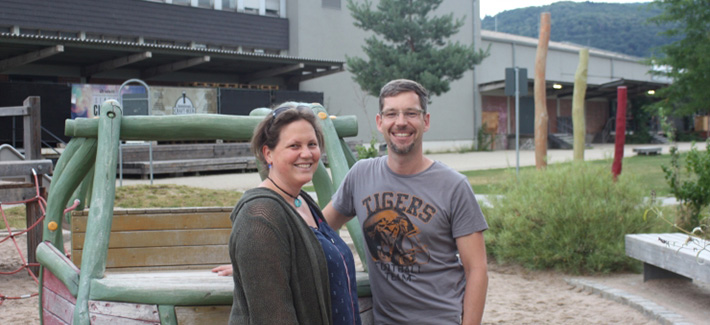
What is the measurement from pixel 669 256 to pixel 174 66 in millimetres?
17075

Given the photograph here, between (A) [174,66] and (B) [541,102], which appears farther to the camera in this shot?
(A) [174,66]

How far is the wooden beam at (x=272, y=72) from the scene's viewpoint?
71.1ft

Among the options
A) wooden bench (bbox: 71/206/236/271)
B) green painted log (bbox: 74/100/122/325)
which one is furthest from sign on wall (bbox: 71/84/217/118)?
green painted log (bbox: 74/100/122/325)

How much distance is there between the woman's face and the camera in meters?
1.95

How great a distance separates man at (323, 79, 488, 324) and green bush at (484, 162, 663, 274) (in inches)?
155

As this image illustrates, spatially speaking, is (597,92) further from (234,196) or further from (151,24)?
(234,196)

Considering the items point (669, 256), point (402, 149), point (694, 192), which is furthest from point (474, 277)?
point (694, 192)

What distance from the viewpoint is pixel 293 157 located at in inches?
76.6

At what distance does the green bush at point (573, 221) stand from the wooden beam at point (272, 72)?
621 inches

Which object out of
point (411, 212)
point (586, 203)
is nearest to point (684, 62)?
point (586, 203)

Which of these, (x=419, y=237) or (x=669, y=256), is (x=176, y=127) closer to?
(x=419, y=237)

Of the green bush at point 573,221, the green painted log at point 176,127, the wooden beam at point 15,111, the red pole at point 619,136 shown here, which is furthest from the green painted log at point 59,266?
the red pole at point 619,136

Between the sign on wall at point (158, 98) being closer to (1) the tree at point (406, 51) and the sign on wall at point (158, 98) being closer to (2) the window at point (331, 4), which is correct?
(1) the tree at point (406, 51)

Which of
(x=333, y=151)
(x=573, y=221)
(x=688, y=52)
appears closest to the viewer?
(x=333, y=151)
